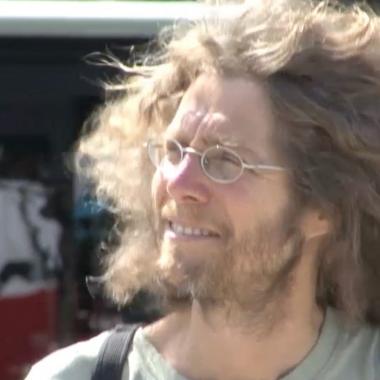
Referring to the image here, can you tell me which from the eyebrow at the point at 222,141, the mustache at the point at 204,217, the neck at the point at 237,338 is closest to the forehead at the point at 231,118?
the eyebrow at the point at 222,141

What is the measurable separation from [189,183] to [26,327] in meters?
1.41

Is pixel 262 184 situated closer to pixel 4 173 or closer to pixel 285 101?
pixel 285 101

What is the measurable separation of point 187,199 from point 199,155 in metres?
0.07

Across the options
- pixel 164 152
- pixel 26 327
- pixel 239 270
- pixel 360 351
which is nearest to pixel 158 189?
pixel 164 152

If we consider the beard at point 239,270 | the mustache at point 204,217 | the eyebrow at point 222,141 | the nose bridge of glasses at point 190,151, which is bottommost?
the beard at point 239,270

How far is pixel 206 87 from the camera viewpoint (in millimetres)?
2270

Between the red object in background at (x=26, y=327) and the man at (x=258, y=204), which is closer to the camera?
the man at (x=258, y=204)

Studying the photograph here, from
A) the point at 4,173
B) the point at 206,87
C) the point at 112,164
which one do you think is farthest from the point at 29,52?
the point at 206,87

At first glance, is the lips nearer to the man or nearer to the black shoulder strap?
the man

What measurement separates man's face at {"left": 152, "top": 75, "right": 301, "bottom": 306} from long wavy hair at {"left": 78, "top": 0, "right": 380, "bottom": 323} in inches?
1.6

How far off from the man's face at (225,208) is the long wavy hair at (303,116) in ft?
0.13

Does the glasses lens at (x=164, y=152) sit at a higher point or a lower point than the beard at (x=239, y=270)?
higher

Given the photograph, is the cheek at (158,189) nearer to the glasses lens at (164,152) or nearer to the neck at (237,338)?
the glasses lens at (164,152)

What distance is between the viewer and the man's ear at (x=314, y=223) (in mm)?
2283
